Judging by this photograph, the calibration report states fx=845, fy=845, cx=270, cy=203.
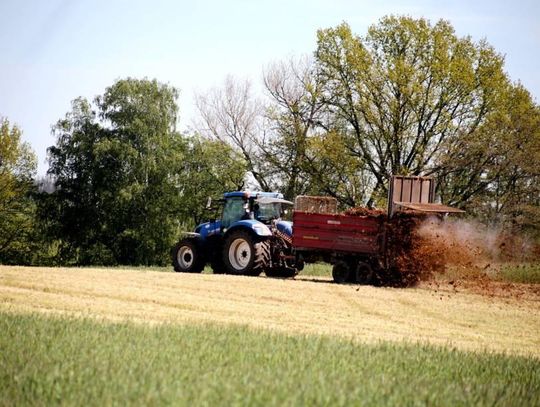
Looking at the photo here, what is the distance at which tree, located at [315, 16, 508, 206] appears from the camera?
122ft

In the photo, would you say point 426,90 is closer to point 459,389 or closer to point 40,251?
point 40,251

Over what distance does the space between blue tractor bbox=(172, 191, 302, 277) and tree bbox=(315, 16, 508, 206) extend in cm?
1452

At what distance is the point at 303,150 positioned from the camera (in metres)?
41.2

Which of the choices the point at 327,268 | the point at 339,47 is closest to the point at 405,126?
the point at 339,47

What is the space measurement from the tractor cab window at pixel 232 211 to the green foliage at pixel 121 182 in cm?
2328

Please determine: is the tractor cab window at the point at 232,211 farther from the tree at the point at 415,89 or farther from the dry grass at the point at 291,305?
the tree at the point at 415,89

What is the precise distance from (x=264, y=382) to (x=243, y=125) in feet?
134

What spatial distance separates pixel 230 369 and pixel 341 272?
14991 millimetres

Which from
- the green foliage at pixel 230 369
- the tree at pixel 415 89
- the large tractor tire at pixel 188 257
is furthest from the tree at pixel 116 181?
the green foliage at pixel 230 369

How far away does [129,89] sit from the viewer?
50188 mm

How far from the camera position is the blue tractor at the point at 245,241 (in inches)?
910

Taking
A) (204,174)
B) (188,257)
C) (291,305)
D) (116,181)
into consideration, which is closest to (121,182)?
(116,181)

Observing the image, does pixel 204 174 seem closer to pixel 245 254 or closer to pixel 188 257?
pixel 188 257

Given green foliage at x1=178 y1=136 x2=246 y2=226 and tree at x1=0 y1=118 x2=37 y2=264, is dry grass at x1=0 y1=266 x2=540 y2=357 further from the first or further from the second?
tree at x1=0 y1=118 x2=37 y2=264
